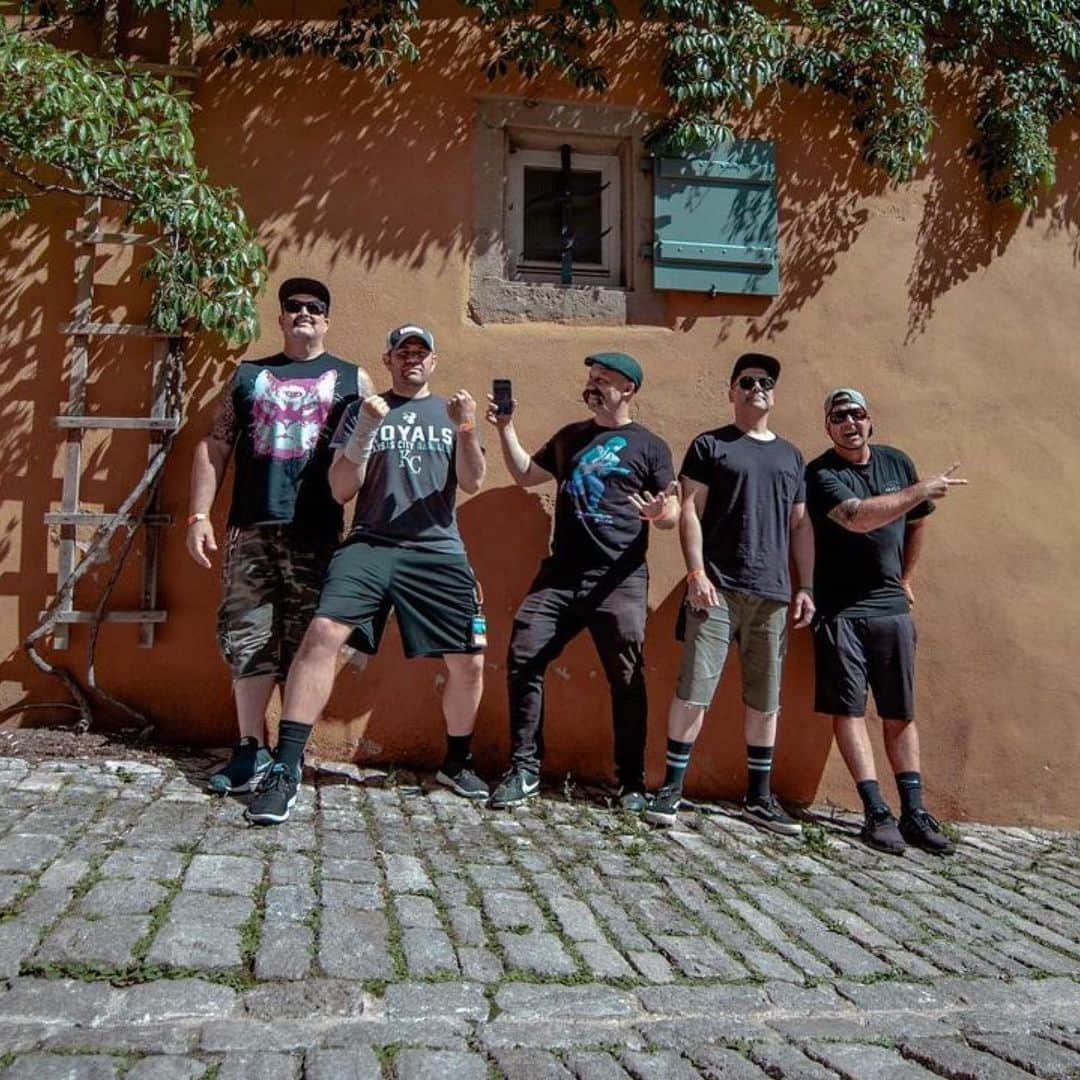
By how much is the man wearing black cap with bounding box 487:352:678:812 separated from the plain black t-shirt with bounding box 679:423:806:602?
226mm

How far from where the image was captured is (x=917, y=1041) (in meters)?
2.58

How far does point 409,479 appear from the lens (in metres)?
4.18

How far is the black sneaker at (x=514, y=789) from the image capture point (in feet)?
13.5

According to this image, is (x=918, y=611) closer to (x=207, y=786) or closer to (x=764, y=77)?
(x=764, y=77)

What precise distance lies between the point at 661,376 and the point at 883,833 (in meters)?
2.25

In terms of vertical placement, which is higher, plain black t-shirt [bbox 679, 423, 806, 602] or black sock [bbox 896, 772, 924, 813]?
plain black t-shirt [bbox 679, 423, 806, 602]

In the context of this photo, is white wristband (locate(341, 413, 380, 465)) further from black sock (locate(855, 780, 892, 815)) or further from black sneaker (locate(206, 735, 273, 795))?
black sock (locate(855, 780, 892, 815))

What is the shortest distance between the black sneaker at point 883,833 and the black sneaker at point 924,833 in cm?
7

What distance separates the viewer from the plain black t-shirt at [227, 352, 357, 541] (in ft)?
13.6

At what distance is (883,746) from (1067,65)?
366cm

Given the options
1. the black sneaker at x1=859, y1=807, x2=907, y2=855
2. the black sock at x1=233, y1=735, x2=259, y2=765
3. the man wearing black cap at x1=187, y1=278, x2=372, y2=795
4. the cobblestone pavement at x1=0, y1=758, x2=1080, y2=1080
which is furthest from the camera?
the black sneaker at x1=859, y1=807, x2=907, y2=855

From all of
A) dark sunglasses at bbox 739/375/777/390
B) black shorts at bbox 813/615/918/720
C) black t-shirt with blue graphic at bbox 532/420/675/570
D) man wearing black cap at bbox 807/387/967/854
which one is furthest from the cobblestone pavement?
dark sunglasses at bbox 739/375/777/390

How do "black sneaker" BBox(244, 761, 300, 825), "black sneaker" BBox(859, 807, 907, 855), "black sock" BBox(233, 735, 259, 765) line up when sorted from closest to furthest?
"black sneaker" BBox(244, 761, 300, 825), "black sock" BBox(233, 735, 259, 765), "black sneaker" BBox(859, 807, 907, 855)

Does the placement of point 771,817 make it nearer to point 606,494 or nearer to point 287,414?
point 606,494
